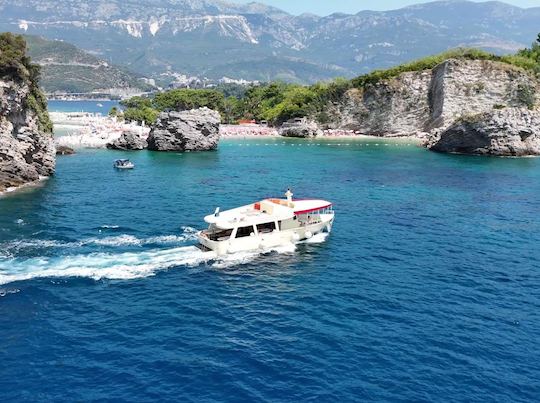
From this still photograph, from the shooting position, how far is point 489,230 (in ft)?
198

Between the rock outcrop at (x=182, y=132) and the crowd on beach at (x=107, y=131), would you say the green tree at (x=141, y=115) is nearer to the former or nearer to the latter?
the crowd on beach at (x=107, y=131)

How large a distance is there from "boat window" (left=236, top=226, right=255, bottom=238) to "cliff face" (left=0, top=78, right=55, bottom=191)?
133ft

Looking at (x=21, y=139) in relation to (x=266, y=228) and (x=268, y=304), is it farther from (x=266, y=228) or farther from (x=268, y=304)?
(x=268, y=304)

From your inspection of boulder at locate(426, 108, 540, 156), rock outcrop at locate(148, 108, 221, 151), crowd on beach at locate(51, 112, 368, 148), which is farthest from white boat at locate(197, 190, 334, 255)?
crowd on beach at locate(51, 112, 368, 148)

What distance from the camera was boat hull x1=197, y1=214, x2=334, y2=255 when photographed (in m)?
49.7

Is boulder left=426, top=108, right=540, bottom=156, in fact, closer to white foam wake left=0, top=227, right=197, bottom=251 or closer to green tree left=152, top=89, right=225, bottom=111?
white foam wake left=0, top=227, right=197, bottom=251

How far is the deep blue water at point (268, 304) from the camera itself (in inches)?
1171

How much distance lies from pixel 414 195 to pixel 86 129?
118393mm

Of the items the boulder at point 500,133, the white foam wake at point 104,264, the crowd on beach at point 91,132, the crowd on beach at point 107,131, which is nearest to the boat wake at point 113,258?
the white foam wake at point 104,264

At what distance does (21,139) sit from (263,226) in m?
45.1

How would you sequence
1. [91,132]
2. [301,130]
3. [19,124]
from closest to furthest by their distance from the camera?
[19,124] → [91,132] → [301,130]

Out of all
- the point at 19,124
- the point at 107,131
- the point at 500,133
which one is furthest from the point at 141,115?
the point at 500,133

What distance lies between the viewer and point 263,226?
53.2m

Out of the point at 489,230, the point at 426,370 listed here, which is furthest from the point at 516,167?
the point at 426,370
